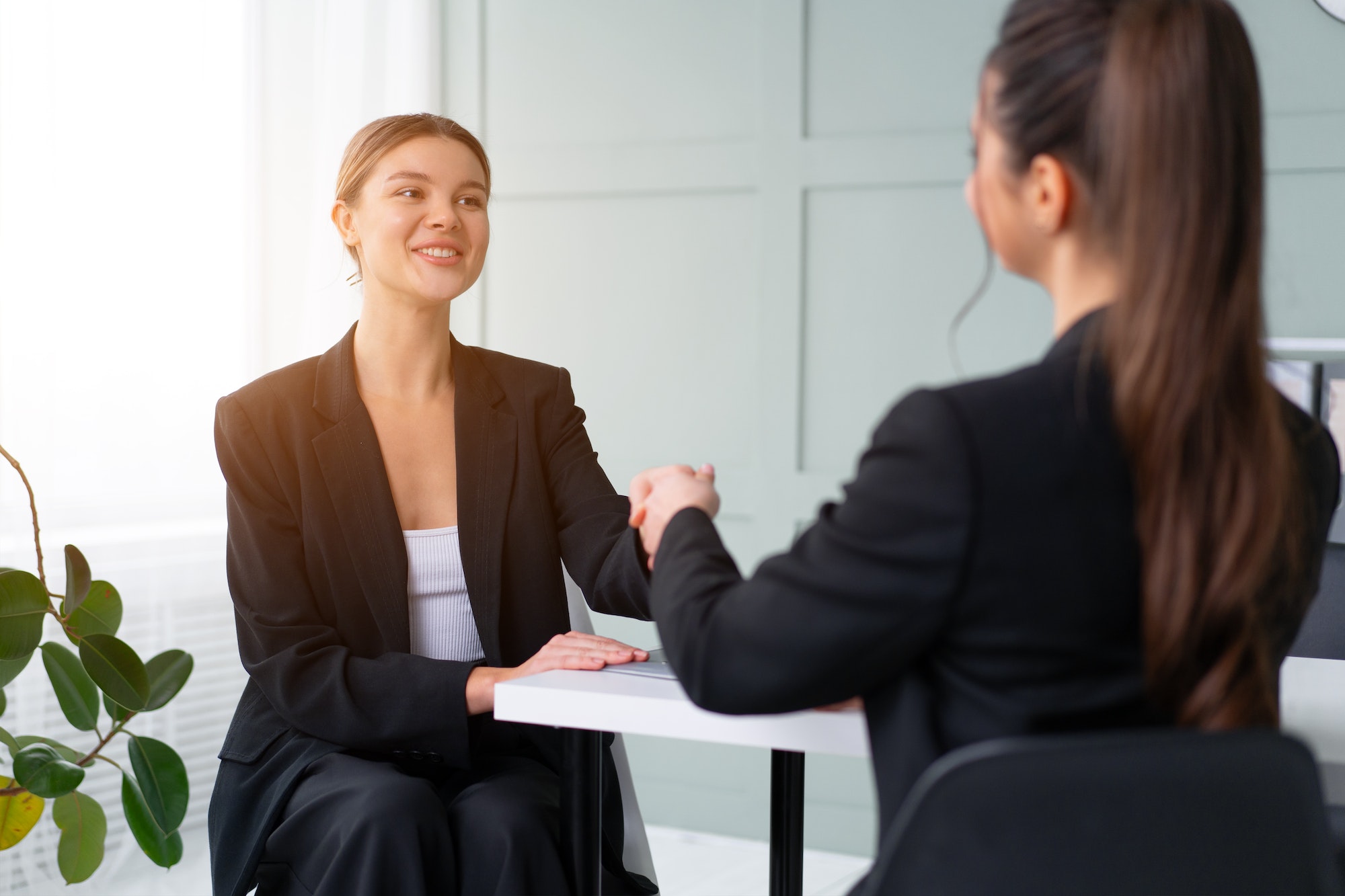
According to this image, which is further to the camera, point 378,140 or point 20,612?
point 378,140

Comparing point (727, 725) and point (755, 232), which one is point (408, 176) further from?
point (755, 232)

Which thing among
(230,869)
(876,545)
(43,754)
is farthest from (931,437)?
(43,754)

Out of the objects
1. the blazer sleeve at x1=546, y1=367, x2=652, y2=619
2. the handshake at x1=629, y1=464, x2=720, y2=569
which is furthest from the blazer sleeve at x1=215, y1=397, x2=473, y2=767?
the handshake at x1=629, y1=464, x2=720, y2=569

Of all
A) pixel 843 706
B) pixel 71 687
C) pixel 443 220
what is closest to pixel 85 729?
pixel 71 687

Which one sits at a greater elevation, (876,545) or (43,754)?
(876,545)

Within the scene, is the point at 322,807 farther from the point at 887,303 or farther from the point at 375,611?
the point at 887,303

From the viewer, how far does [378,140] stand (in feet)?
5.77

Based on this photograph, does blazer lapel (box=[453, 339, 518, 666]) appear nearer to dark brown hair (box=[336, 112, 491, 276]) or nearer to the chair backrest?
dark brown hair (box=[336, 112, 491, 276])

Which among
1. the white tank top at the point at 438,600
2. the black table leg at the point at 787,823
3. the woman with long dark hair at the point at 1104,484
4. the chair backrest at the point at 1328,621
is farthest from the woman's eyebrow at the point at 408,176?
the chair backrest at the point at 1328,621

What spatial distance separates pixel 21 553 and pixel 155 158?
89 cm

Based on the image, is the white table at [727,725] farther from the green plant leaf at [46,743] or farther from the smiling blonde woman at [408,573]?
the green plant leaf at [46,743]

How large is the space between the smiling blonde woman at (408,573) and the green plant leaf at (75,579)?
0.24 m

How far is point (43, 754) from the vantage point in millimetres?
1678

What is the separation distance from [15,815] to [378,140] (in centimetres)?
110
